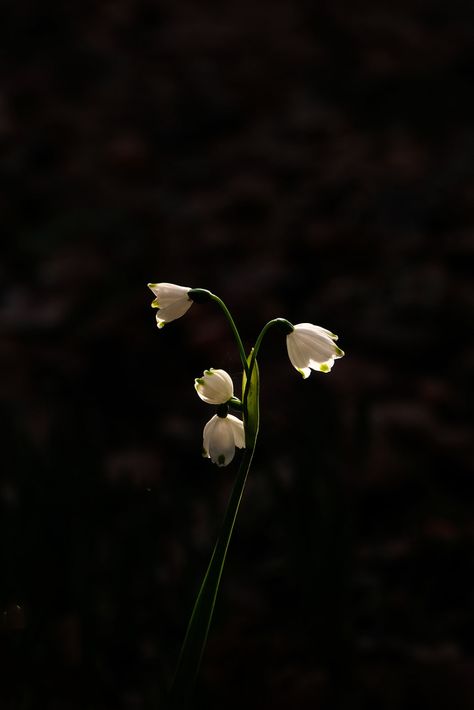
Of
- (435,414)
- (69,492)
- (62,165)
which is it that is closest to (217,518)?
(69,492)

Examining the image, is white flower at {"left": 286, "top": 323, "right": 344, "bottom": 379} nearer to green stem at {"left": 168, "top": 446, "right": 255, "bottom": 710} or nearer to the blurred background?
green stem at {"left": 168, "top": 446, "right": 255, "bottom": 710}

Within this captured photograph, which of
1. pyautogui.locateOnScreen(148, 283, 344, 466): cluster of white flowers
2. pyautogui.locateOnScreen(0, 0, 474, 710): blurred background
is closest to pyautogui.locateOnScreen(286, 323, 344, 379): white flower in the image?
pyautogui.locateOnScreen(148, 283, 344, 466): cluster of white flowers

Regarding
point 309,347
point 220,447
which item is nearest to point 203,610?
point 220,447

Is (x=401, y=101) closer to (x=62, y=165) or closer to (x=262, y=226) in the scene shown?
(x=262, y=226)

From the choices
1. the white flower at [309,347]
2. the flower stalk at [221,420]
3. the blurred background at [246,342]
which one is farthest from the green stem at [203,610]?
the blurred background at [246,342]

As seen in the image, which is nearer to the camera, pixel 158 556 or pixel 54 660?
pixel 54 660

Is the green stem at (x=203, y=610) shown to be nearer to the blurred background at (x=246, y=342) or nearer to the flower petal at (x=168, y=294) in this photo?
the flower petal at (x=168, y=294)
